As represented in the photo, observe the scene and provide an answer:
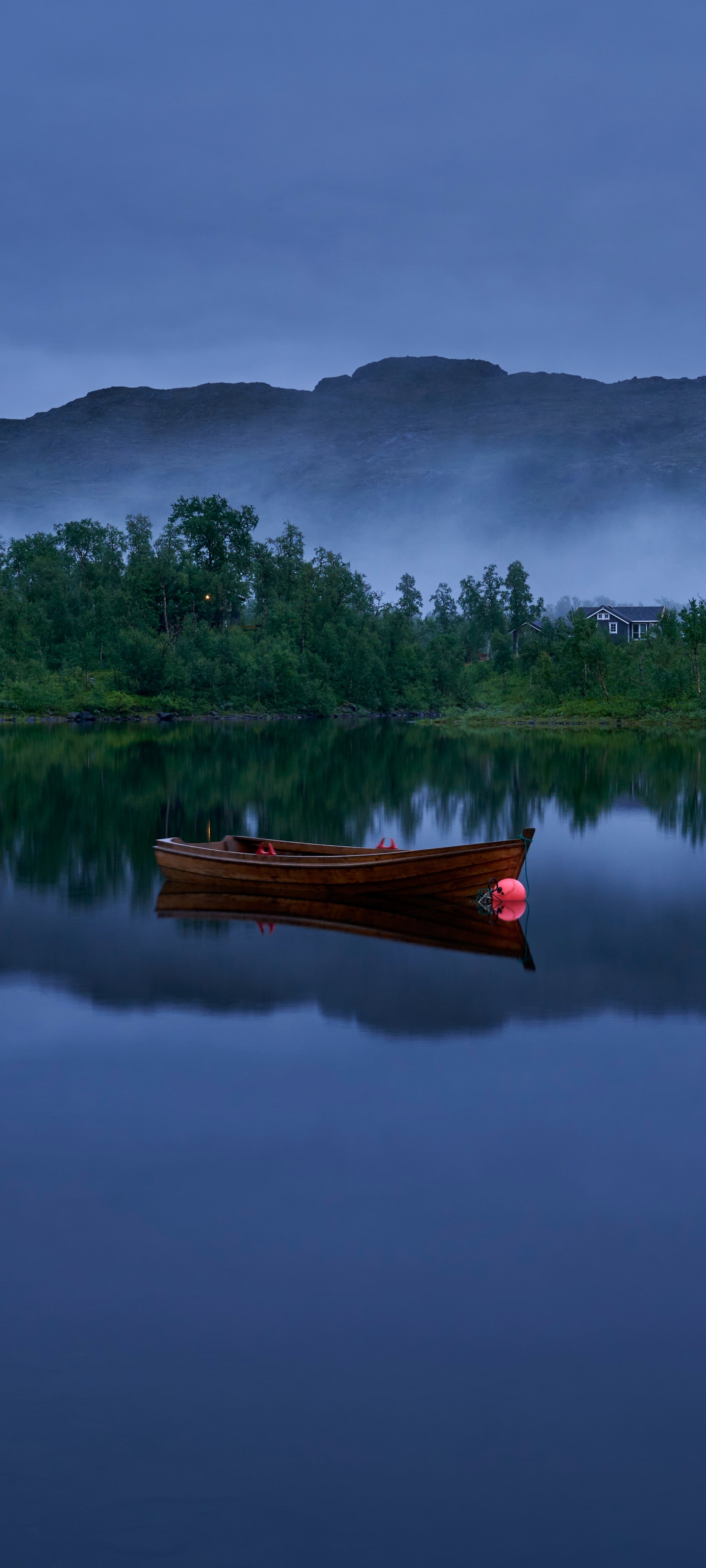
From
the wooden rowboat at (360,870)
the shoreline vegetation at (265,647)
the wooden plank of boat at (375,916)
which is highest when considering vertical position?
the shoreline vegetation at (265,647)

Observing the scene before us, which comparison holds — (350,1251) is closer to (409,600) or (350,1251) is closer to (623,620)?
(409,600)

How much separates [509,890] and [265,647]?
108m

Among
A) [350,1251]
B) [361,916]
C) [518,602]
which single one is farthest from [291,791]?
[518,602]

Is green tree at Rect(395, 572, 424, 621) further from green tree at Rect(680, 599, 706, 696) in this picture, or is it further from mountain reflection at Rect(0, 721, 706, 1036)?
mountain reflection at Rect(0, 721, 706, 1036)

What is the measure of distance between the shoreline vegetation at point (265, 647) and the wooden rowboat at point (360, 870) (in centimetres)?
7579

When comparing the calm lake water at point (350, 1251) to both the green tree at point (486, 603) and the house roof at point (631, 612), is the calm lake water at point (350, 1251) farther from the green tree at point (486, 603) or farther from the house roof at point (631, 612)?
the house roof at point (631, 612)

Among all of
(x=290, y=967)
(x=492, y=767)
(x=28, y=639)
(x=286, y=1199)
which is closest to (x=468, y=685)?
(x=28, y=639)

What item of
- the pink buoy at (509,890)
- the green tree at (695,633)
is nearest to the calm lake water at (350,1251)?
the pink buoy at (509,890)

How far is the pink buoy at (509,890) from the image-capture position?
2406 centimetres

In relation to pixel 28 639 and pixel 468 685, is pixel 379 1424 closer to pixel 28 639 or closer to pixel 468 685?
pixel 28 639

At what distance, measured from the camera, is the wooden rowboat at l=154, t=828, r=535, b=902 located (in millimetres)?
23172

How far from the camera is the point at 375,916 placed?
2336 cm

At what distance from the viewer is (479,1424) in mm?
7242

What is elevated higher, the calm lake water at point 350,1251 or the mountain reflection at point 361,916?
the calm lake water at point 350,1251
